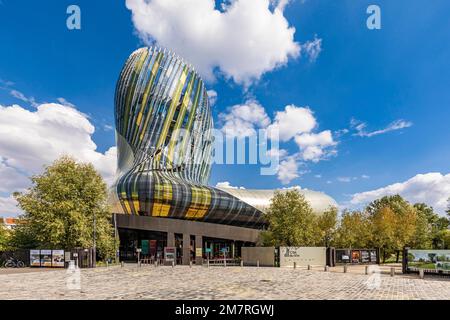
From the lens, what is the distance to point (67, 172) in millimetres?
41125

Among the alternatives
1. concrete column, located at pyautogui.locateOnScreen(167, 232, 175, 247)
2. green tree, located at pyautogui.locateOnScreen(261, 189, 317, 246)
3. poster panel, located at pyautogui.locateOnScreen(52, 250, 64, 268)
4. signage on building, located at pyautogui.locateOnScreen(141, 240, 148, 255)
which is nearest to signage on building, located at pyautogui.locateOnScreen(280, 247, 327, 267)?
green tree, located at pyautogui.locateOnScreen(261, 189, 317, 246)

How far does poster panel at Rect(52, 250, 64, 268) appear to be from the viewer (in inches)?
1487

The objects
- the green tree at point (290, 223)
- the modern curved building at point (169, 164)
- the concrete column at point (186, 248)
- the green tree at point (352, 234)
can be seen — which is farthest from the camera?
the modern curved building at point (169, 164)

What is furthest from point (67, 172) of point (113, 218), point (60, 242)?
point (113, 218)

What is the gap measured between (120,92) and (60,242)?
173 ft

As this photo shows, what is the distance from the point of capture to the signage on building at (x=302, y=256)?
40188mm

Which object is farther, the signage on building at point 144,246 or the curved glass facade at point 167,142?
the curved glass facade at point 167,142

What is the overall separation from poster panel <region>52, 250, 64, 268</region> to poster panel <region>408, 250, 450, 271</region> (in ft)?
117

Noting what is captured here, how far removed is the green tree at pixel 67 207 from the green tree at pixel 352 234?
34.5 metres

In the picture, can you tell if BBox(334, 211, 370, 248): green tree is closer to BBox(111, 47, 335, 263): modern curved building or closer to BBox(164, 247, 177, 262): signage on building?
BBox(111, 47, 335, 263): modern curved building

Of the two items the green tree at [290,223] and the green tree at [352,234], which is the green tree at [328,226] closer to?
the green tree at [352,234]

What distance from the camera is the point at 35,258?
38250 millimetres

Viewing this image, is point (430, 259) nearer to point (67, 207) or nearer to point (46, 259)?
point (67, 207)

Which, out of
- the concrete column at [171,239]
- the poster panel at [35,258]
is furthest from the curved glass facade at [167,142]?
the poster panel at [35,258]
